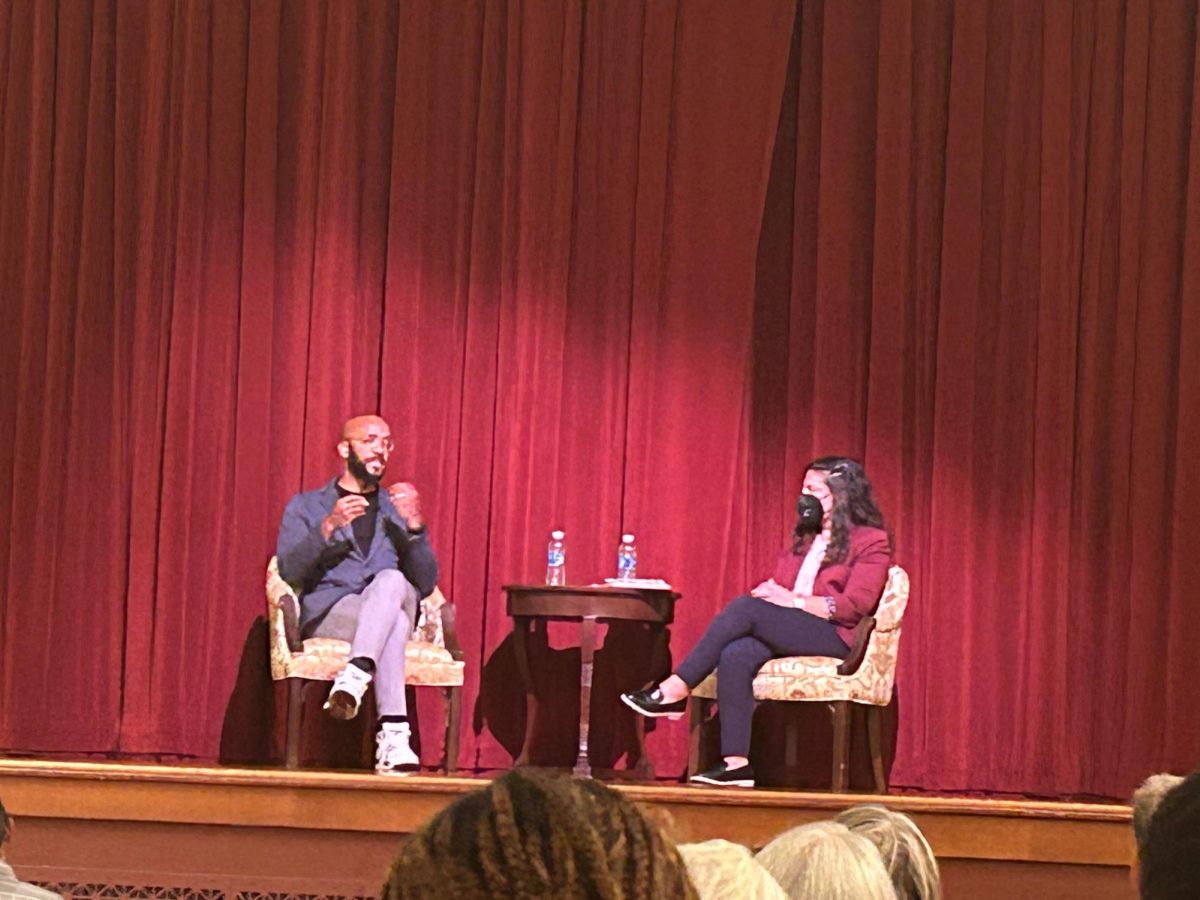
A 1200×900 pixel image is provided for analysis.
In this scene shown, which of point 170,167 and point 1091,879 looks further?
point 170,167

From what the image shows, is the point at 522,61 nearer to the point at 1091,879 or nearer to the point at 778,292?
the point at 778,292

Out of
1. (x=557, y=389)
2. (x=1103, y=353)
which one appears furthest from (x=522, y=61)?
(x=1103, y=353)

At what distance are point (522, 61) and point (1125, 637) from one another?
2745mm

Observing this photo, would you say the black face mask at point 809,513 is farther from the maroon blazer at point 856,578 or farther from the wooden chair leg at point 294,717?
the wooden chair leg at point 294,717

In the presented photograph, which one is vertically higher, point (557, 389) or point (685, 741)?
point (557, 389)

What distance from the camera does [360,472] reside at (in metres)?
5.39

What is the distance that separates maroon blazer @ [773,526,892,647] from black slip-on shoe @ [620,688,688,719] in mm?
537

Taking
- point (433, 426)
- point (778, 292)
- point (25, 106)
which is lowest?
point (433, 426)

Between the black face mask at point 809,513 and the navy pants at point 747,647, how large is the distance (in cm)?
33

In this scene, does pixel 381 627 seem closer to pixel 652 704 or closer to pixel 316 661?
pixel 316 661

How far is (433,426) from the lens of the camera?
5836mm

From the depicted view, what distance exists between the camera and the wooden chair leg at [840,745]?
5168 millimetres

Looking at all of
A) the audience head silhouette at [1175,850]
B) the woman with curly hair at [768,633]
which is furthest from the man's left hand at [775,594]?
the audience head silhouette at [1175,850]

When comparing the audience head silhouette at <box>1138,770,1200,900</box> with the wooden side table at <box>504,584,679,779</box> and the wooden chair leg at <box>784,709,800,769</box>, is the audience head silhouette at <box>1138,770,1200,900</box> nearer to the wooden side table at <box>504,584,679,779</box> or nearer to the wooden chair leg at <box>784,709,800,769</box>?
the wooden side table at <box>504,584,679,779</box>
